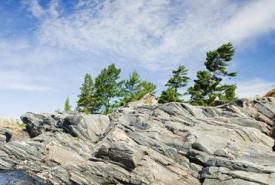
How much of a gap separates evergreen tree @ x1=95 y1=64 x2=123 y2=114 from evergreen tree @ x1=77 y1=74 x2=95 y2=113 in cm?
151

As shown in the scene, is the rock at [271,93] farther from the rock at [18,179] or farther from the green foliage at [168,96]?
the rock at [18,179]

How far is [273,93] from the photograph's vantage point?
52.6 meters

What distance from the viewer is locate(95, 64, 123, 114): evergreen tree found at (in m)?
83.0

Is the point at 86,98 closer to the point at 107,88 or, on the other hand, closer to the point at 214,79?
the point at 107,88

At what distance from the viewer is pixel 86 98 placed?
273 ft

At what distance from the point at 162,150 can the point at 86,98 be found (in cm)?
5066

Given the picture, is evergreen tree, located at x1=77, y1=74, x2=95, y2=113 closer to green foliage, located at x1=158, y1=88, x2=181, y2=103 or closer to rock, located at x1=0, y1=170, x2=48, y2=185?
green foliage, located at x1=158, y1=88, x2=181, y2=103

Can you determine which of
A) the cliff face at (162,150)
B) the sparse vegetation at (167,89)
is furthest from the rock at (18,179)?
the sparse vegetation at (167,89)

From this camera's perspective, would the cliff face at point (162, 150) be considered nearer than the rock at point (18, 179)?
Yes

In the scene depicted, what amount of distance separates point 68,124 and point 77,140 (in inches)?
209

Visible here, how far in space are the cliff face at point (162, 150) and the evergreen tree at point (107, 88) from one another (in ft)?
104

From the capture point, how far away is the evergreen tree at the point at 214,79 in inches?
2719

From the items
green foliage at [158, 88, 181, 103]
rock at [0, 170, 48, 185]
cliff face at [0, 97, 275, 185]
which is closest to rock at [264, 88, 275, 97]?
cliff face at [0, 97, 275, 185]

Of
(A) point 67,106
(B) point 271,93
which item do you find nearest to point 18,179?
(B) point 271,93
